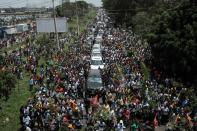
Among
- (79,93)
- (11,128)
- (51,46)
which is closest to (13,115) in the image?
(11,128)

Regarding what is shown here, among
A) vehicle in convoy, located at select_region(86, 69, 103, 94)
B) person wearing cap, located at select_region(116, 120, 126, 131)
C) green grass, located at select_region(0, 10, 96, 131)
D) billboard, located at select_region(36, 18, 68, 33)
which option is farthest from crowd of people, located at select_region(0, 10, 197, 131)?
billboard, located at select_region(36, 18, 68, 33)

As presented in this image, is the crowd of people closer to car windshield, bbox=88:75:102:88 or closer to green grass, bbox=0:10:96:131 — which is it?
car windshield, bbox=88:75:102:88

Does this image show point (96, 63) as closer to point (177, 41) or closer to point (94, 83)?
point (94, 83)

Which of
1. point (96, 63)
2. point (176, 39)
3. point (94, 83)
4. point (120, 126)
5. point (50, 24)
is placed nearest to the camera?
point (120, 126)

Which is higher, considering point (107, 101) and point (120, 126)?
point (120, 126)

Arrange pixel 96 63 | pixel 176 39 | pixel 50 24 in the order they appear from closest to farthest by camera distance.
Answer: pixel 176 39 → pixel 96 63 → pixel 50 24

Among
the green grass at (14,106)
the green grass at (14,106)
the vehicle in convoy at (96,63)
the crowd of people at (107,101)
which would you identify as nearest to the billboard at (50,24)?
the crowd of people at (107,101)

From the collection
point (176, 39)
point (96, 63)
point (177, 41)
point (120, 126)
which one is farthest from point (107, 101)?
point (96, 63)
